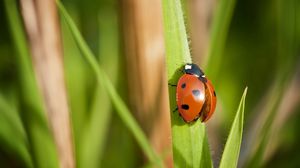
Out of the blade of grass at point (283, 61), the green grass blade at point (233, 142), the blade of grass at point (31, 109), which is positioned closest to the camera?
the green grass blade at point (233, 142)

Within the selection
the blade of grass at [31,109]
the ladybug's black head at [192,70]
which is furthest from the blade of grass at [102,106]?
the ladybug's black head at [192,70]

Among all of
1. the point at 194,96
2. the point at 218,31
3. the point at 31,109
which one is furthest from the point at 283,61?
the point at 31,109

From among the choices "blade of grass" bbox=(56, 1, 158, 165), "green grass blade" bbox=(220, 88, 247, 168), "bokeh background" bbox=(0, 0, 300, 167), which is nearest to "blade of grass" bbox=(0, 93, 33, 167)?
"bokeh background" bbox=(0, 0, 300, 167)

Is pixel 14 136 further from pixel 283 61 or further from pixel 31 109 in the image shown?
pixel 283 61

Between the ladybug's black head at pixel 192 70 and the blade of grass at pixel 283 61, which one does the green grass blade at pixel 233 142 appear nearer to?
the ladybug's black head at pixel 192 70

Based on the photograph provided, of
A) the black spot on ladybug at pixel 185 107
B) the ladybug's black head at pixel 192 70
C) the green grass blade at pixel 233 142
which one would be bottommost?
the green grass blade at pixel 233 142

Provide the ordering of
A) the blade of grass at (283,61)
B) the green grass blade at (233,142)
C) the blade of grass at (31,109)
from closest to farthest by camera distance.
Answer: the green grass blade at (233,142), the blade of grass at (31,109), the blade of grass at (283,61)
